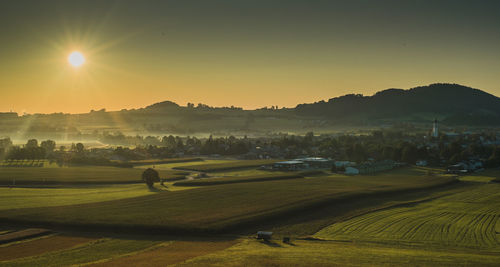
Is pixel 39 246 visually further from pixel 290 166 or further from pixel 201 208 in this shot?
pixel 290 166

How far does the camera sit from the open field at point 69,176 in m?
73.2

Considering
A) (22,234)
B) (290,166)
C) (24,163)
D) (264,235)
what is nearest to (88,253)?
(22,234)

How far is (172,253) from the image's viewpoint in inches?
1227

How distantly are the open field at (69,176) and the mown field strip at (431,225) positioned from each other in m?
45.4

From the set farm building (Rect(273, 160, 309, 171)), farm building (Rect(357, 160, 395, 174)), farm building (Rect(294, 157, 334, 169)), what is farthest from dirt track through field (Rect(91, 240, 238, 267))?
farm building (Rect(294, 157, 334, 169))

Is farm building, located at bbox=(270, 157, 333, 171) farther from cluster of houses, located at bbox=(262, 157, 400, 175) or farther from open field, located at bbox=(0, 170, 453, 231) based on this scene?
open field, located at bbox=(0, 170, 453, 231)

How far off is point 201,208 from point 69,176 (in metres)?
42.2

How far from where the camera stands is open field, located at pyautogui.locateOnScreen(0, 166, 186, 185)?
73188 mm

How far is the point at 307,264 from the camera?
26.7 m

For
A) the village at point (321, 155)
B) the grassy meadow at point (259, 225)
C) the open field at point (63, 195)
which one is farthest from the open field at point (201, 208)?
the village at point (321, 155)

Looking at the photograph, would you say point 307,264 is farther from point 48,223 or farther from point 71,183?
point 71,183

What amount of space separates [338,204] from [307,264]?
80.6 feet

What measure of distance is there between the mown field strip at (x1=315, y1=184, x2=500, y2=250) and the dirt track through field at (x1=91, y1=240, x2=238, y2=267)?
8834mm

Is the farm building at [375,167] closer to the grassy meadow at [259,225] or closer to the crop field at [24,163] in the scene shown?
the grassy meadow at [259,225]
